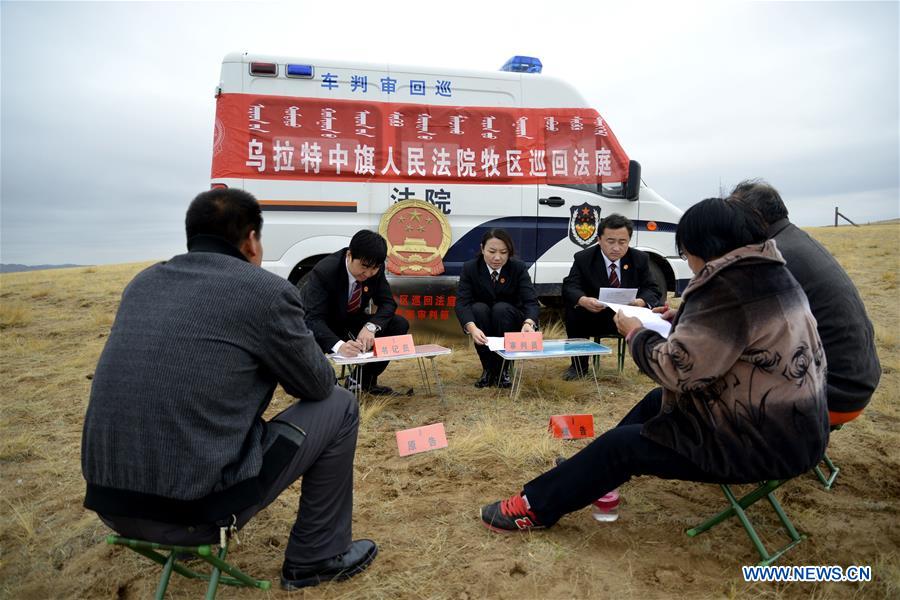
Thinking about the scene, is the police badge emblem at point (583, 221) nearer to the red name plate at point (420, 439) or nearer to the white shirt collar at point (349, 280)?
the white shirt collar at point (349, 280)

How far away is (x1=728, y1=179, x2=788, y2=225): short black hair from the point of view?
2.28 m

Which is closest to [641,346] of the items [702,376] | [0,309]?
[702,376]

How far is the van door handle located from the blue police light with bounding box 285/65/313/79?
2479 millimetres

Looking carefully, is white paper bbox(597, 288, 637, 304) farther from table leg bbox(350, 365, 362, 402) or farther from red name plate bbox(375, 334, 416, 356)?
table leg bbox(350, 365, 362, 402)

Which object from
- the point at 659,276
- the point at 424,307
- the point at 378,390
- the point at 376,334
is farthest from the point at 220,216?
the point at 659,276

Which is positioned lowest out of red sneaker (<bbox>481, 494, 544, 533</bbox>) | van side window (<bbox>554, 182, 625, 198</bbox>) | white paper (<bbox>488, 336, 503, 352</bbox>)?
red sneaker (<bbox>481, 494, 544, 533</bbox>)

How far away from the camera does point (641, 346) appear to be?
1899 millimetres

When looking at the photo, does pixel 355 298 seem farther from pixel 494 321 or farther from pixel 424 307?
pixel 424 307

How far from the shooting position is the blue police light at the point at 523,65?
5.62 meters

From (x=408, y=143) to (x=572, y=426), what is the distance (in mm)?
3218

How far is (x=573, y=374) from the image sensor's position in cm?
465

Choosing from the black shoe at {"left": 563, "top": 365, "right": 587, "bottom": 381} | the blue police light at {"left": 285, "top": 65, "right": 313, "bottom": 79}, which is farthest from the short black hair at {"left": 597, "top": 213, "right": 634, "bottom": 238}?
the blue police light at {"left": 285, "top": 65, "right": 313, "bottom": 79}

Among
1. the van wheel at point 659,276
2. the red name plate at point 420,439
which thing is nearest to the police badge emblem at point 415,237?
the van wheel at point 659,276

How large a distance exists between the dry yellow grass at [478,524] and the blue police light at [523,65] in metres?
3.31
